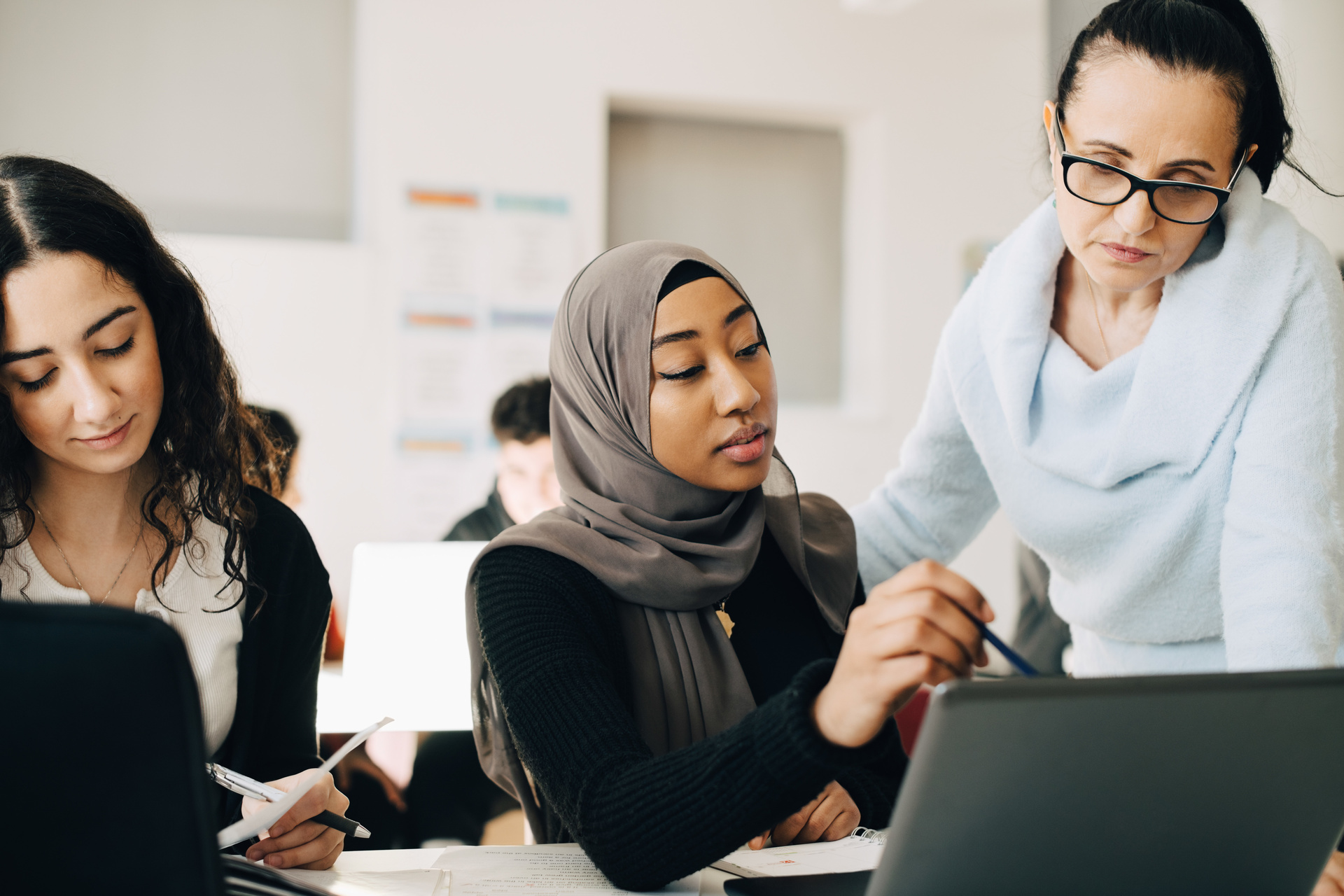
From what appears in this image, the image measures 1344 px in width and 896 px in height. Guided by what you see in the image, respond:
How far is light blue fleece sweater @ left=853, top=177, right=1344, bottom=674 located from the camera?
1.03m

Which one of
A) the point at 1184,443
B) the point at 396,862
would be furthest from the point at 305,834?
the point at 1184,443

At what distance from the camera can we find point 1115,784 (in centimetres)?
60

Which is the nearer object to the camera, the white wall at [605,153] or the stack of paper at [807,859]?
the stack of paper at [807,859]

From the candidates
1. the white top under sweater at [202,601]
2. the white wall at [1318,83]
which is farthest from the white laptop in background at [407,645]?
the white wall at [1318,83]

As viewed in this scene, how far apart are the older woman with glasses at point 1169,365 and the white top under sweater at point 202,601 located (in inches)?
37.4

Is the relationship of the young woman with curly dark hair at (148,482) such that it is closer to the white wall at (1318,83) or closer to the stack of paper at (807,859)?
the stack of paper at (807,859)

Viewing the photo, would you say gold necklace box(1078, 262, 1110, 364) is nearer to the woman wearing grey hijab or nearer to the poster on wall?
the woman wearing grey hijab

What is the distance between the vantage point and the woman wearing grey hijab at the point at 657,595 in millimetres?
860

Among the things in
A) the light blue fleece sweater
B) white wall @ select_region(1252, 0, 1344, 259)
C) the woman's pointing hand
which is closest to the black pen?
the woman's pointing hand

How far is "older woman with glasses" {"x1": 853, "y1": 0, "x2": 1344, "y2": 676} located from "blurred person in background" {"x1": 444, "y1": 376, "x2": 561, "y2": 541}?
4.69 ft

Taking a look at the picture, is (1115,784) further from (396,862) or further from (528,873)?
(396,862)

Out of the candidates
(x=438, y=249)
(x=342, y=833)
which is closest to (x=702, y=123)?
(x=438, y=249)

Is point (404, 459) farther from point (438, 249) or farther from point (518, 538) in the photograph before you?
point (518, 538)

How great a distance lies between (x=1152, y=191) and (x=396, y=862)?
1.01 metres
